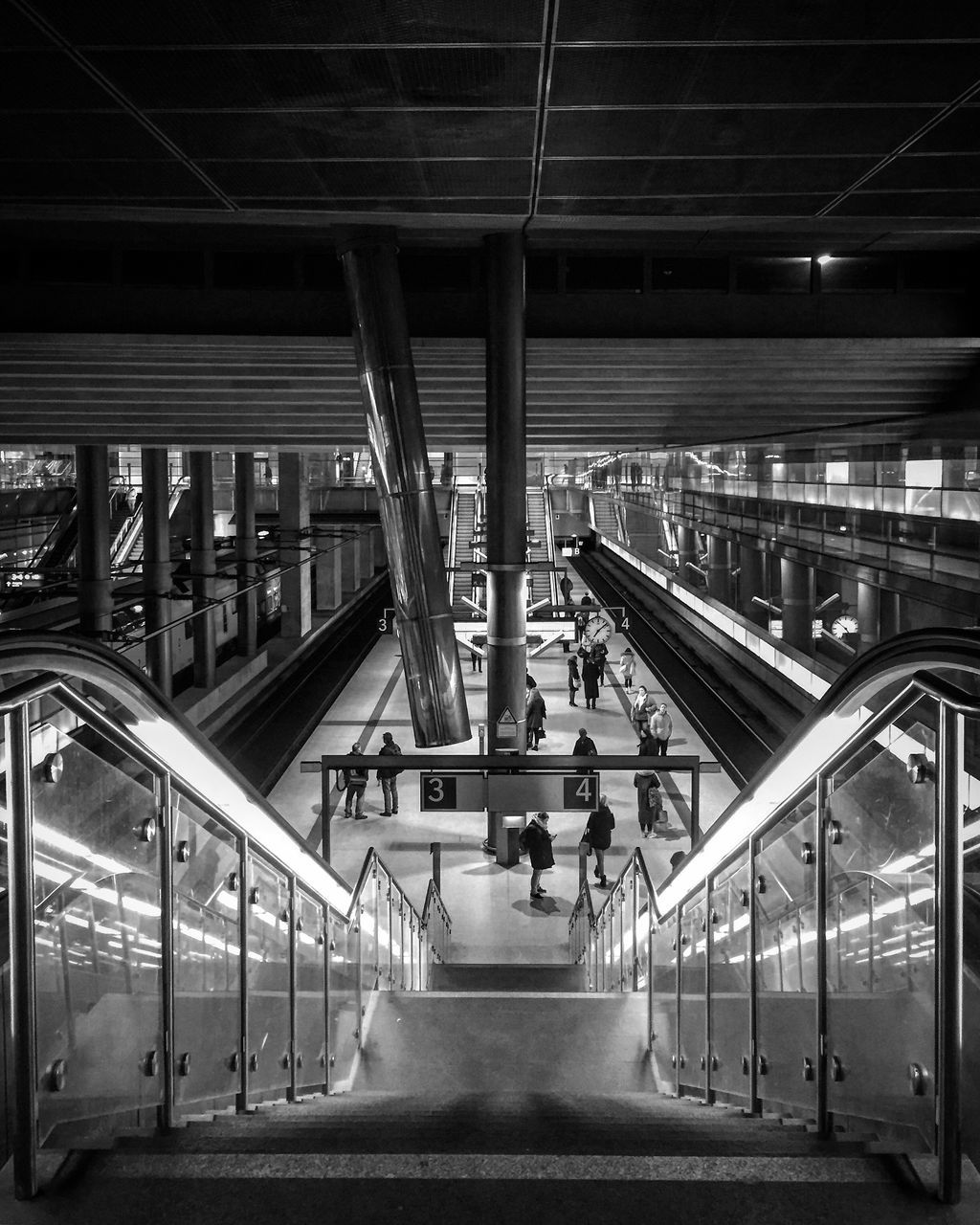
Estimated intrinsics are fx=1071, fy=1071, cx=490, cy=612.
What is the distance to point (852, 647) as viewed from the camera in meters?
21.7

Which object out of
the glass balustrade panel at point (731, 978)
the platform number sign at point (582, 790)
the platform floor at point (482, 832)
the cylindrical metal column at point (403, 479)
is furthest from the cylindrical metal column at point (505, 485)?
the glass balustrade panel at point (731, 978)

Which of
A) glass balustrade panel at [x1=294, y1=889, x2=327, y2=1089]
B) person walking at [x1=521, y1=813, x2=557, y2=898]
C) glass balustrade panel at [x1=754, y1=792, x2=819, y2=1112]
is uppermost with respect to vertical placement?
glass balustrade panel at [x1=754, y1=792, x2=819, y2=1112]

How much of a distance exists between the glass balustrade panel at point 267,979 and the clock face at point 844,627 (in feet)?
65.7

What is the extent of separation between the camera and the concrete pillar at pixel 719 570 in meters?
29.4

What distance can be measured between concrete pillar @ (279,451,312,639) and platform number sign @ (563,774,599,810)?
16.7 metres

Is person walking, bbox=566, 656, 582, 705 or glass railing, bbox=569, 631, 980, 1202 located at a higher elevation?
glass railing, bbox=569, 631, 980, 1202

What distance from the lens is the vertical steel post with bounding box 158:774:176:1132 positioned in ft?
9.16

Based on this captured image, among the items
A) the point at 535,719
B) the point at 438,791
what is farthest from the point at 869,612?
the point at 438,791

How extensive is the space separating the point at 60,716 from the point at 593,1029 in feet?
14.3

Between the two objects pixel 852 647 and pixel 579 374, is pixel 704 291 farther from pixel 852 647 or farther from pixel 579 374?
pixel 852 647

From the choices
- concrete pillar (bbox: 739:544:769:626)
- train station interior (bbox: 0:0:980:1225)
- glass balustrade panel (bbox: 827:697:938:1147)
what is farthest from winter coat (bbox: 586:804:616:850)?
concrete pillar (bbox: 739:544:769:626)

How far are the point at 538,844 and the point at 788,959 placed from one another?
23.2 feet

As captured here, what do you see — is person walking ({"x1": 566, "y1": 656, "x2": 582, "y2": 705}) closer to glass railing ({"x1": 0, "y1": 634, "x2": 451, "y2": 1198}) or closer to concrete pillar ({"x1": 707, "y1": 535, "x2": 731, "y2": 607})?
concrete pillar ({"x1": 707, "y1": 535, "x2": 731, "y2": 607})

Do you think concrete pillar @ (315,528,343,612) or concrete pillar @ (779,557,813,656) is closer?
concrete pillar @ (779,557,813,656)
